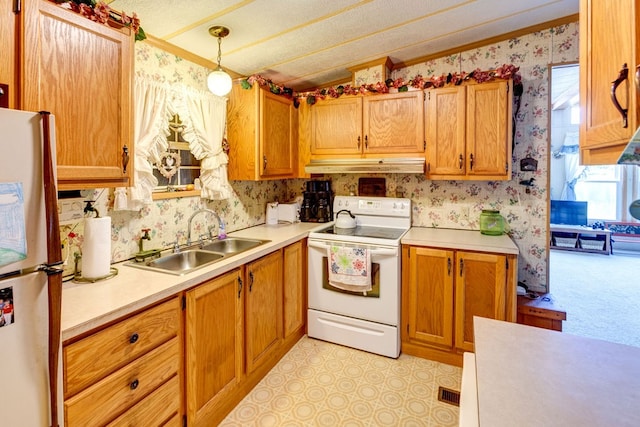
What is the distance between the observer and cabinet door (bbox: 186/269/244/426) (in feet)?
5.82

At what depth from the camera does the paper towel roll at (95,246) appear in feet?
5.46

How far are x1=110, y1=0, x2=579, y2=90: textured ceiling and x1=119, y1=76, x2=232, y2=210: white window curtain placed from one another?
33cm

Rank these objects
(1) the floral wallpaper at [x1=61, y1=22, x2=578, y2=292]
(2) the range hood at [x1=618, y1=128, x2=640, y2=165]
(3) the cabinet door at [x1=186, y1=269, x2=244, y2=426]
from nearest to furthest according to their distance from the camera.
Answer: (2) the range hood at [x1=618, y1=128, x2=640, y2=165], (3) the cabinet door at [x1=186, y1=269, x2=244, y2=426], (1) the floral wallpaper at [x1=61, y1=22, x2=578, y2=292]

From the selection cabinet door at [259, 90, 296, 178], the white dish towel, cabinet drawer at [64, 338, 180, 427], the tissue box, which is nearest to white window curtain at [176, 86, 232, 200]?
cabinet door at [259, 90, 296, 178]

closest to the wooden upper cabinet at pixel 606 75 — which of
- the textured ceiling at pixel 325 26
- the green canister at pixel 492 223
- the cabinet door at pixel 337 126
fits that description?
the textured ceiling at pixel 325 26

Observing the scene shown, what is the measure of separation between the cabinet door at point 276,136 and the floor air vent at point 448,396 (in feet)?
6.80

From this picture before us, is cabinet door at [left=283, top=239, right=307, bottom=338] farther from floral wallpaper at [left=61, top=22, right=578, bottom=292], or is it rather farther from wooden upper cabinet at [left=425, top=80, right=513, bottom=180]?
wooden upper cabinet at [left=425, top=80, right=513, bottom=180]

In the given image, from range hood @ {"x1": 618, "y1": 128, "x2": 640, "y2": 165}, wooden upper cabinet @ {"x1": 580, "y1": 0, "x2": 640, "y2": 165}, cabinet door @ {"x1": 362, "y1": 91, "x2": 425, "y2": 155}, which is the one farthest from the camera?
cabinet door @ {"x1": 362, "y1": 91, "x2": 425, "y2": 155}

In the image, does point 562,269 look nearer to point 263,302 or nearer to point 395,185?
point 395,185

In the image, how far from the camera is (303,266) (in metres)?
2.98

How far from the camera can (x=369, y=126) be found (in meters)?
3.12

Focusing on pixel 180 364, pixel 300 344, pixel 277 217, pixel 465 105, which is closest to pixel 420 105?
pixel 465 105

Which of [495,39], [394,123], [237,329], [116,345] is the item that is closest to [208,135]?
[237,329]

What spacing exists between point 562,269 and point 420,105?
439cm
